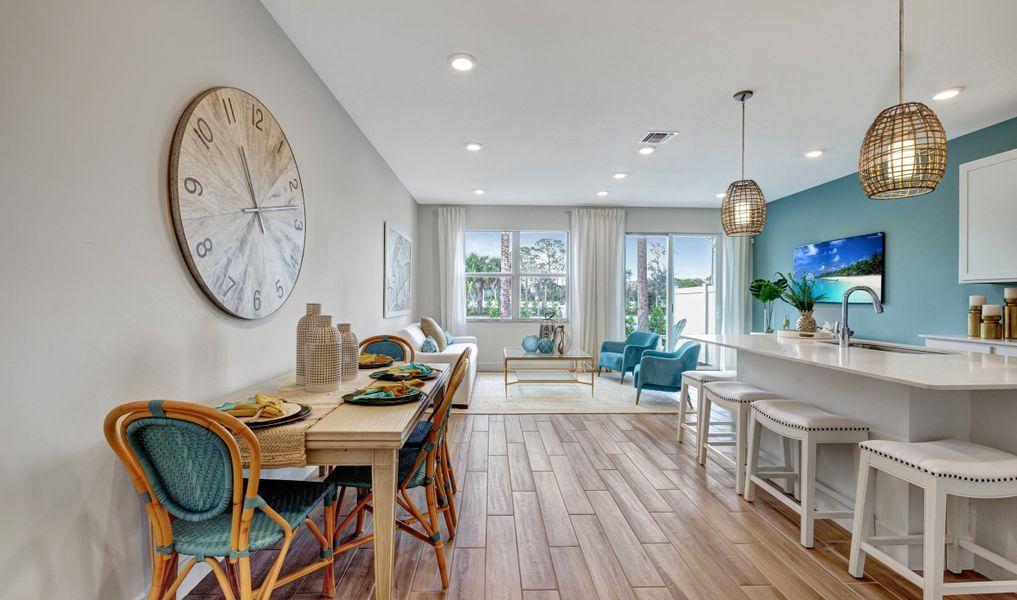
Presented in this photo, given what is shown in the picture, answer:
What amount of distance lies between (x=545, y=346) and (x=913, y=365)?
3.76m

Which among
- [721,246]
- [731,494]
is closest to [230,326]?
[731,494]

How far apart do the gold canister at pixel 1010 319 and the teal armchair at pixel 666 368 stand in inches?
87.5

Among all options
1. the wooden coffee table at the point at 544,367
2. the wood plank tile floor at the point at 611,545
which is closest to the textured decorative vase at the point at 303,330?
the wood plank tile floor at the point at 611,545

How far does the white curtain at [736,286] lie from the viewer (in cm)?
715

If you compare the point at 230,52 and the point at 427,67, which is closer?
the point at 230,52

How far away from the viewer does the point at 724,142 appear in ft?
13.5

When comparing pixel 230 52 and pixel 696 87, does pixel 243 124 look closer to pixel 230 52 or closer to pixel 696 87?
pixel 230 52

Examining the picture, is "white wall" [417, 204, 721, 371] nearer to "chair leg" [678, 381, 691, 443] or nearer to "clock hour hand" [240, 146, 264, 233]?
"chair leg" [678, 381, 691, 443]

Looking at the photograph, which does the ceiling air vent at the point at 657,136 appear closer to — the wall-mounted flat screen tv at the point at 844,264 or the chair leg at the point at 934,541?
the wall-mounted flat screen tv at the point at 844,264

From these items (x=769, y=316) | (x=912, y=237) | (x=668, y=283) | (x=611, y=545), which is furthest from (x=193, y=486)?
(x=769, y=316)

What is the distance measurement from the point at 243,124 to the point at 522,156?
2950mm

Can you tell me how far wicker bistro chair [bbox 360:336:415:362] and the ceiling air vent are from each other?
276 cm

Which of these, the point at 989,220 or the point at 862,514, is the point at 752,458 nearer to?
the point at 862,514

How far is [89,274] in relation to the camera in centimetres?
133
